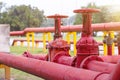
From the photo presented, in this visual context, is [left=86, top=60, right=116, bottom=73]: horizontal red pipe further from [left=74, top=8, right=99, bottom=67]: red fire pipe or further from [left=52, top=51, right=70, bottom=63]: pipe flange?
[left=52, top=51, right=70, bottom=63]: pipe flange

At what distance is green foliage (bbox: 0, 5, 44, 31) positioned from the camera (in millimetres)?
31500

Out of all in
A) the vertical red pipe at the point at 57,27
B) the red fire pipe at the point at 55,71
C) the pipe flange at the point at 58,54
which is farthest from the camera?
the vertical red pipe at the point at 57,27

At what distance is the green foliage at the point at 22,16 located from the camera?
3150 cm

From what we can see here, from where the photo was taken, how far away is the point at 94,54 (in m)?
2.25

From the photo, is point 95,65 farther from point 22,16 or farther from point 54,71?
point 22,16

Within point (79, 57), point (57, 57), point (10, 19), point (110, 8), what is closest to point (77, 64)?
point (79, 57)

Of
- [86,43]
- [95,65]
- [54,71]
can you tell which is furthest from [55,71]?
[86,43]

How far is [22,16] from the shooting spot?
111 feet

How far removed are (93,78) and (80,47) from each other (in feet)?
2.44

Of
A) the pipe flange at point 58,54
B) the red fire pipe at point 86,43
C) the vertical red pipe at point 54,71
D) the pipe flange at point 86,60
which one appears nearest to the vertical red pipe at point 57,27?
the pipe flange at point 58,54

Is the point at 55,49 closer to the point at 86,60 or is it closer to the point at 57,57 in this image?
the point at 57,57

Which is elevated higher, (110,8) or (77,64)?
(110,8)

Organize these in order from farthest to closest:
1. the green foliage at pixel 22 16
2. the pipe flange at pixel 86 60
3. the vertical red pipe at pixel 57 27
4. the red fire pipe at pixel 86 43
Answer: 1. the green foliage at pixel 22 16
2. the vertical red pipe at pixel 57 27
3. the red fire pipe at pixel 86 43
4. the pipe flange at pixel 86 60

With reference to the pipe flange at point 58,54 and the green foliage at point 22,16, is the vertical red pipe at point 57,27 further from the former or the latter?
the green foliage at point 22,16
